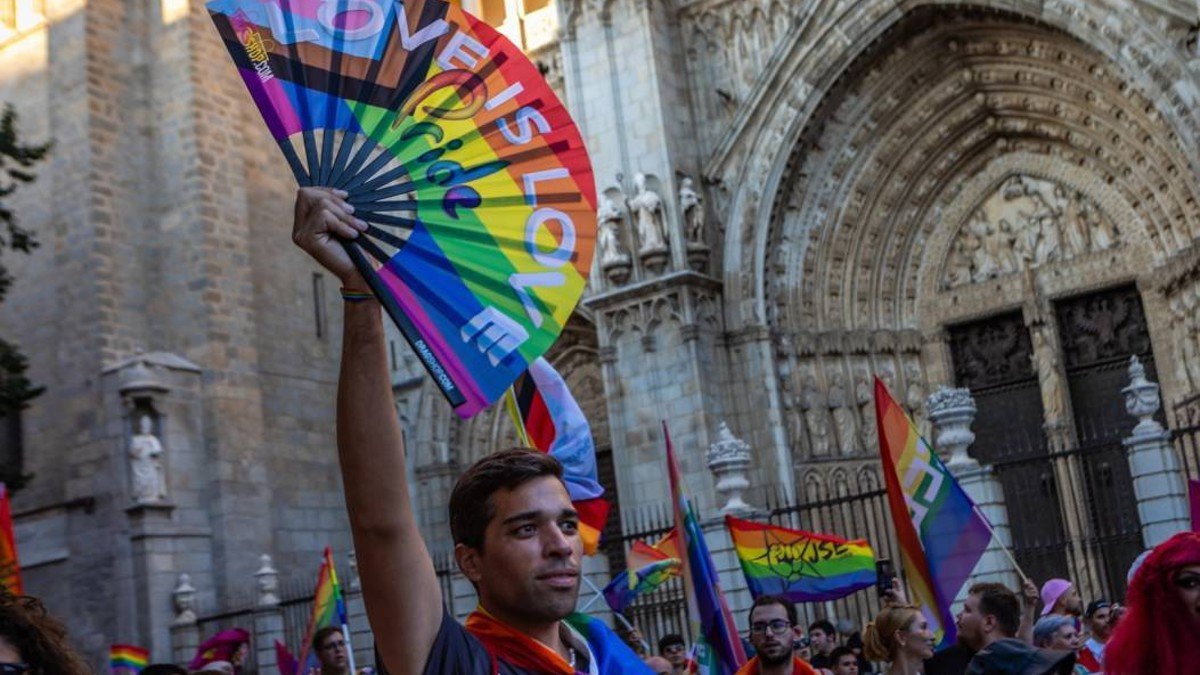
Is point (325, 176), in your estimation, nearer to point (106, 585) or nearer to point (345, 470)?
point (345, 470)

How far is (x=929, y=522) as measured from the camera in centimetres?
794

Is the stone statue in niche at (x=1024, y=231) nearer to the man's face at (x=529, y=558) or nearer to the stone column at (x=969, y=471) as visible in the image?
the stone column at (x=969, y=471)

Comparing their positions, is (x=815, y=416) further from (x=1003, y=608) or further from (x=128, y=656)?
(x=1003, y=608)

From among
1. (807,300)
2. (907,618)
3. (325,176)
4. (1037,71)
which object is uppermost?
(1037,71)

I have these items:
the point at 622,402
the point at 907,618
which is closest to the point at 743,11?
the point at 622,402

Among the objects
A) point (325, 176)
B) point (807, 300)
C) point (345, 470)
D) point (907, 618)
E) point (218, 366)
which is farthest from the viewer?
point (218, 366)

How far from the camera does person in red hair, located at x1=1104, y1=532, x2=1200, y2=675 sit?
3199mm

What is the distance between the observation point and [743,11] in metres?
18.0

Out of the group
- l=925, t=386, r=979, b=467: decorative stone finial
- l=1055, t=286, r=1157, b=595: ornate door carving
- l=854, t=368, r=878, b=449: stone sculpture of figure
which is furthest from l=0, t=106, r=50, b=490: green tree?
l=1055, t=286, r=1157, b=595: ornate door carving

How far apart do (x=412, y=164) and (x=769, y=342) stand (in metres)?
14.5

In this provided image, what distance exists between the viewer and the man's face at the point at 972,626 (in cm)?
545

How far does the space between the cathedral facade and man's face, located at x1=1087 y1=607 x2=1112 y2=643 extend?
290 inches

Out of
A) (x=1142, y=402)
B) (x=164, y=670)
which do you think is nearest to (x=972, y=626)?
(x=164, y=670)

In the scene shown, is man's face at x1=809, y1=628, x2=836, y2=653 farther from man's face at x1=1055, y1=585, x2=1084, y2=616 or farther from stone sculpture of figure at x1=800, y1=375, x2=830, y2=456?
stone sculpture of figure at x1=800, y1=375, x2=830, y2=456
